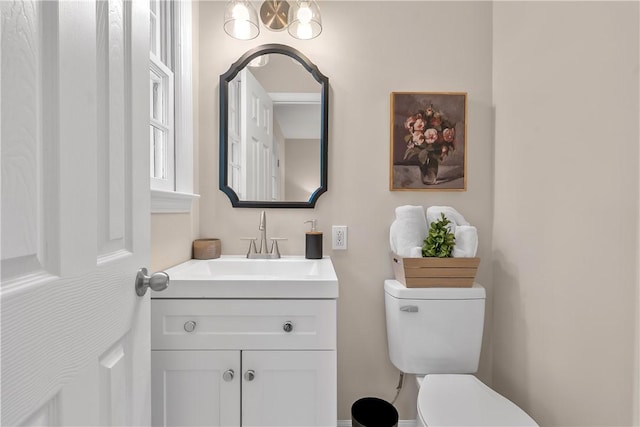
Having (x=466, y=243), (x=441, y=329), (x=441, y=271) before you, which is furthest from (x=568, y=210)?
(x=441, y=329)

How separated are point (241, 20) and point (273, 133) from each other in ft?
1.65

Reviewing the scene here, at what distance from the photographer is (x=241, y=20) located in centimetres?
142

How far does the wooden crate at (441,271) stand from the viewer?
1.33 m

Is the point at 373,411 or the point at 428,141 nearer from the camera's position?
the point at 373,411

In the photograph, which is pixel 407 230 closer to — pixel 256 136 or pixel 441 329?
pixel 441 329

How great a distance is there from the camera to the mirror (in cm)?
155

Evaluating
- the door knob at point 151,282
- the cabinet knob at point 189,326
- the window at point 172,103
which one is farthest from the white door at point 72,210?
the window at point 172,103

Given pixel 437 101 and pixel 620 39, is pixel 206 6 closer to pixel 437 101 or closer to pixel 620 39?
pixel 437 101

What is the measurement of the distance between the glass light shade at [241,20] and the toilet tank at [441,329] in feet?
4.38

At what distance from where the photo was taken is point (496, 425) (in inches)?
38.6

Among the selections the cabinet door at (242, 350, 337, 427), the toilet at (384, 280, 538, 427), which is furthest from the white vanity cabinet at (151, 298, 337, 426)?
the toilet at (384, 280, 538, 427)

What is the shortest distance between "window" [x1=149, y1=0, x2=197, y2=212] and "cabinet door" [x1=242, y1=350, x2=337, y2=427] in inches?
26.7

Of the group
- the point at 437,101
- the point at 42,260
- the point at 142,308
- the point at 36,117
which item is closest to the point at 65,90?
the point at 36,117

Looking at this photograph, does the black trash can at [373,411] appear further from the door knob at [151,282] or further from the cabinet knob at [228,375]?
the door knob at [151,282]
